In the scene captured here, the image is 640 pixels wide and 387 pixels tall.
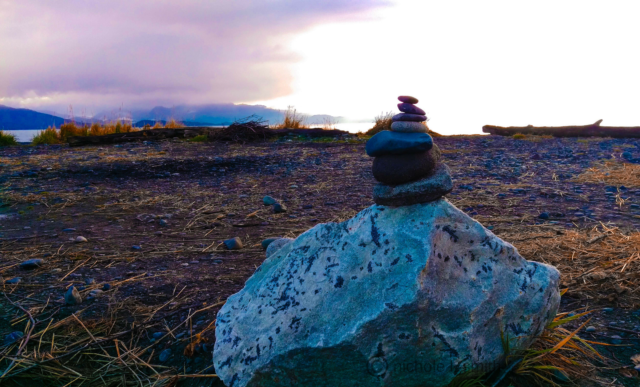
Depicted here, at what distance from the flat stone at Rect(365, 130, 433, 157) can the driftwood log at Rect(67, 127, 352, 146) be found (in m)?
11.6

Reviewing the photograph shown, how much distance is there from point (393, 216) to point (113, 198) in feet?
19.4

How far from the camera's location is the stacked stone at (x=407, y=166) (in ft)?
9.29

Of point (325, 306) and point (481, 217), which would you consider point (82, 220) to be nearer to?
point (325, 306)

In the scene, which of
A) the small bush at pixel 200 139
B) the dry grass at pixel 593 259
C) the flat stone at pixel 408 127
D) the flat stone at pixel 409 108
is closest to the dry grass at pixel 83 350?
the flat stone at pixel 408 127

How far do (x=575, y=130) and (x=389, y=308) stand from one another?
1523 cm

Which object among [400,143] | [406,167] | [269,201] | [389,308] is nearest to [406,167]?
[406,167]

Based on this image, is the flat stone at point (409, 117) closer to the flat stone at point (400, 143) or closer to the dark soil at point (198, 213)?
the flat stone at point (400, 143)

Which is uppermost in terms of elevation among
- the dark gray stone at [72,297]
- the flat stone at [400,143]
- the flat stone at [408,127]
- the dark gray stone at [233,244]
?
the flat stone at [408,127]

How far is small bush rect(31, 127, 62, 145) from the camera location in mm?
15516

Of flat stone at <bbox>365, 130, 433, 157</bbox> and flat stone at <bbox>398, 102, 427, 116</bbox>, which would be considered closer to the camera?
flat stone at <bbox>365, 130, 433, 157</bbox>

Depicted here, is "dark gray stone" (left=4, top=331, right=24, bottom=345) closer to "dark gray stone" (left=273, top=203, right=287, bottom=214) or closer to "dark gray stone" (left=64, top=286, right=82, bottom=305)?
"dark gray stone" (left=64, top=286, right=82, bottom=305)

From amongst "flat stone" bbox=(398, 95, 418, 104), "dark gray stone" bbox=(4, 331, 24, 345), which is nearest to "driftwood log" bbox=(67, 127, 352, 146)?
"dark gray stone" bbox=(4, 331, 24, 345)

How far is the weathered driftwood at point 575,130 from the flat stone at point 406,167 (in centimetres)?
1420

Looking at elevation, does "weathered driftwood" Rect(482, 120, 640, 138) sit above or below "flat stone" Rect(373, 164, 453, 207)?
above
